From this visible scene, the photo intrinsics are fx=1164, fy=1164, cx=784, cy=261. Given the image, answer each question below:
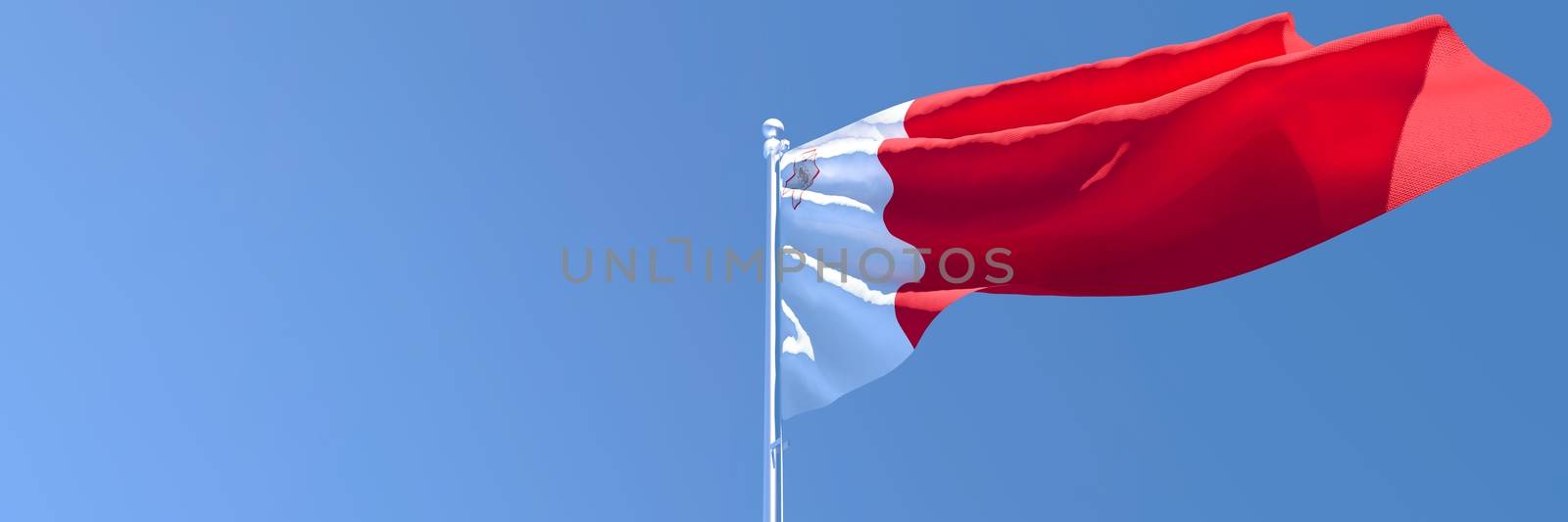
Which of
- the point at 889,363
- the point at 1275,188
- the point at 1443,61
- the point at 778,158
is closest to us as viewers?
the point at 1443,61

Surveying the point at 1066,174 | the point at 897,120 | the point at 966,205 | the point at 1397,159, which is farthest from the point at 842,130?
the point at 1397,159

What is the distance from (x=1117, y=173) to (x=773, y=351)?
1495 mm

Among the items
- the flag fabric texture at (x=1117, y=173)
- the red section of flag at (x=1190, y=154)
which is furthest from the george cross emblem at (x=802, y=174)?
the red section of flag at (x=1190, y=154)

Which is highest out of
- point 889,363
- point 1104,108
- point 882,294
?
point 1104,108

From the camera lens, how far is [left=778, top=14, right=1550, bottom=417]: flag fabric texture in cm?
366

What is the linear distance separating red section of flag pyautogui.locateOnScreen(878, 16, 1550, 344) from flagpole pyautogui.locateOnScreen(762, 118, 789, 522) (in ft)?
1.57

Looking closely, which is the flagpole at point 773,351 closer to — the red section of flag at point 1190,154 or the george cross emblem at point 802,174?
the george cross emblem at point 802,174

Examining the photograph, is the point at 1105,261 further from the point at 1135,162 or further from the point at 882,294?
Result: the point at 882,294

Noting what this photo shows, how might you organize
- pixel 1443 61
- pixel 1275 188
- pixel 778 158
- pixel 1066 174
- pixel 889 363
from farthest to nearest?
pixel 778 158 < pixel 889 363 < pixel 1066 174 < pixel 1275 188 < pixel 1443 61

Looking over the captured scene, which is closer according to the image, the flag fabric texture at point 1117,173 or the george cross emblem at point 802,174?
the flag fabric texture at point 1117,173

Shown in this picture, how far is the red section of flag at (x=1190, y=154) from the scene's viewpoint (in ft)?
11.9

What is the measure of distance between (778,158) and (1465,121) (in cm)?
246

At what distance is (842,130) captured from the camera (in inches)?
188

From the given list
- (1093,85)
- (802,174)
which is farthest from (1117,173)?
(802,174)
